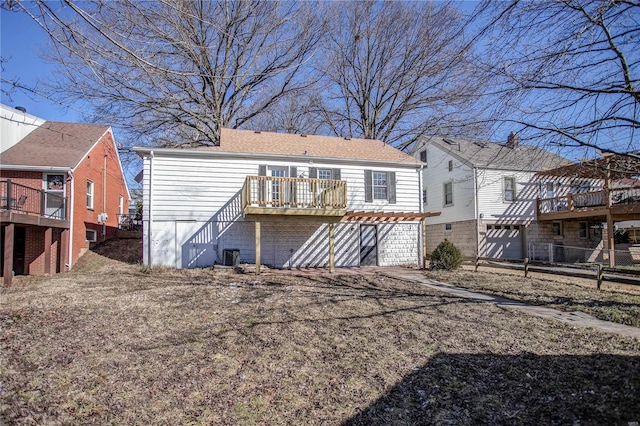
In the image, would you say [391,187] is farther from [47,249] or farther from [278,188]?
[47,249]

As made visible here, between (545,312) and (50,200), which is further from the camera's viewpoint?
(50,200)

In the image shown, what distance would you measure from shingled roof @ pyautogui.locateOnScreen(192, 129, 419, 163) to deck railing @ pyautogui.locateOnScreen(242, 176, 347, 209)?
1638 millimetres

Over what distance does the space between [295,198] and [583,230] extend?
18071 millimetres

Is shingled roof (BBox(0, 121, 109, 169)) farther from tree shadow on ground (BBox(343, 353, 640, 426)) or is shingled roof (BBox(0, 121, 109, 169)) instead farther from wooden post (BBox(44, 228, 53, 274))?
tree shadow on ground (BBox(343, 353, 640, 426))

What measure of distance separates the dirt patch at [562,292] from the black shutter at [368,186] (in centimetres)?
375

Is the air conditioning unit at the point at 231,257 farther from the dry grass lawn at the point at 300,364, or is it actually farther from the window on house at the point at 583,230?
the window on house at the point at 583,230

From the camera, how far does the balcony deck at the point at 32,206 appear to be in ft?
33.9

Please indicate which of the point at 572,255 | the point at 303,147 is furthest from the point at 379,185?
the point at 572,255

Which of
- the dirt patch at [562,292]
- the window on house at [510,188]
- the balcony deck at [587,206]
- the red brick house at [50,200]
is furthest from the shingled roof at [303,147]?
the balcony deck at [587,206]

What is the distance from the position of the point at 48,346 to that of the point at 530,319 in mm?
7591

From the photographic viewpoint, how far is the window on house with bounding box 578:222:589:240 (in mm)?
20844

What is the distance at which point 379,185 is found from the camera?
49.3 ft

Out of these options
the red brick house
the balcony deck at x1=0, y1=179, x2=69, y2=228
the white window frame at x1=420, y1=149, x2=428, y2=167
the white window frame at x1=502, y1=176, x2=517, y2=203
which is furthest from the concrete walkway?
the white window frame at x1=420, y1=149, x2=428, y2=167

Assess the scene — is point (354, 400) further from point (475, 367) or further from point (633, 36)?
point (633, 36)
